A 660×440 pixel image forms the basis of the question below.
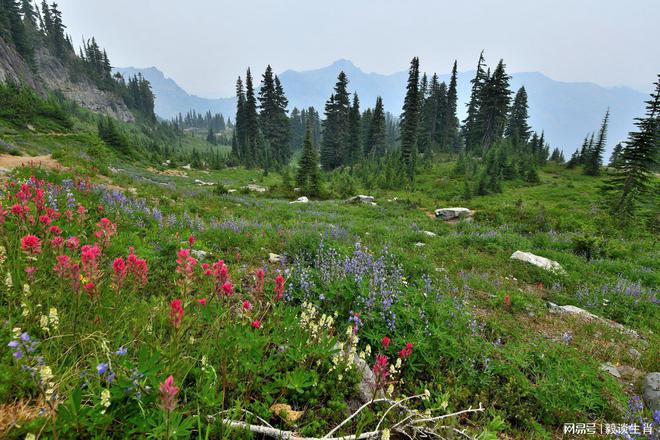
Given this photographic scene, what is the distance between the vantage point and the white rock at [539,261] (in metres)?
8.61

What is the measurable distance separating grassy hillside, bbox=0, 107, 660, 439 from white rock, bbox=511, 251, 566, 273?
0.32m

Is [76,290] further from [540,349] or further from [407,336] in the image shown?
[540,349]

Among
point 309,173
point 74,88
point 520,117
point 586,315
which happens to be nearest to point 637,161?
point 586,315

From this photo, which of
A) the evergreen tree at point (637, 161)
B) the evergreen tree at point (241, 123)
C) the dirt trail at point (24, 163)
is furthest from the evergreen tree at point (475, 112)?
the dirt trail at point (24, 163)

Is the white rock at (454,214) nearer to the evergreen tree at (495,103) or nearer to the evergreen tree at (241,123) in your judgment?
the evergreen tree at (495,103)

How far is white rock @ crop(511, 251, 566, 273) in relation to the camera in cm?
861

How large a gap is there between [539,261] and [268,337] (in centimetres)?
979

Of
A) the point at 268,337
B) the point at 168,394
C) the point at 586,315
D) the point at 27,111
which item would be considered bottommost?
the point at 586,315

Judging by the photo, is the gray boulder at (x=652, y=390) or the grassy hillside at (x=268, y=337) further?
the gray boulder at (x=652, y=390)

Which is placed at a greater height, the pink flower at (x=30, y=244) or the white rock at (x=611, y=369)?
the pink flower at (x=30, y=244)

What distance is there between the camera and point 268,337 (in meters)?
2.53

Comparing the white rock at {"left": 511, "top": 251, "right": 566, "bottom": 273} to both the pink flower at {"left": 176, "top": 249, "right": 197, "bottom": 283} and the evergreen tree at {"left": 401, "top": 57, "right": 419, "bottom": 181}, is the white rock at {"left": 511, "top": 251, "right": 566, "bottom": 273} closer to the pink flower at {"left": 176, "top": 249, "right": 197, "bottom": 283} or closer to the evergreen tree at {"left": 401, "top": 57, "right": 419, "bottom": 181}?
the pink flower at {"left": 176, "top": 249, "right": 197, "bottom": 283}

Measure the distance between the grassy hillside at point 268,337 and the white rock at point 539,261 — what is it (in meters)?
0.32

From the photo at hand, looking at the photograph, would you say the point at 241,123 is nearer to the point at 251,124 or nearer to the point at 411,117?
the point at 251,124
